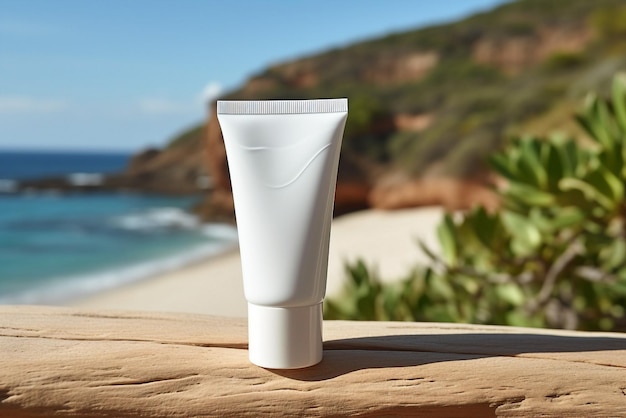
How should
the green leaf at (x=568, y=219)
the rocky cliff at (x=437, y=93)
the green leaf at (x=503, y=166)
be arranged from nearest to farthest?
1. the green leaf at (x=568, y=219)
2. the green leaf at (x=503, y=166)
3. the rocky cliff at (x=437, y=93)

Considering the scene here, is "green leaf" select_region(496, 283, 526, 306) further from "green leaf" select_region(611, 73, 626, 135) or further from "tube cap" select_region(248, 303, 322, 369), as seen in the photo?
"tube cap" select_region(248, 303, 322, 369)

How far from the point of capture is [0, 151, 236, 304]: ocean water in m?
7.10

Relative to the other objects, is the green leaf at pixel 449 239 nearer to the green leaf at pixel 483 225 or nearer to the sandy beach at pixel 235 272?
the green leaf at pixel 483 225

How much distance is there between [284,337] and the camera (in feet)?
2.07

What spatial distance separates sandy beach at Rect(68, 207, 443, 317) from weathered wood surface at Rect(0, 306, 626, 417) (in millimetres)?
3409

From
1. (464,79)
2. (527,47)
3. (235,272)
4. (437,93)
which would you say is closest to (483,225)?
(235,272)

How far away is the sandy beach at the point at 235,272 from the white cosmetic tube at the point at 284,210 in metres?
3.47

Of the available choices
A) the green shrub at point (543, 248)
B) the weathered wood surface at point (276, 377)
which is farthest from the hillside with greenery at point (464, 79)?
the weathered wood surface at point (276, 377)

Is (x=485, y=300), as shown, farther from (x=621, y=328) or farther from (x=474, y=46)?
(x=474, y=46)

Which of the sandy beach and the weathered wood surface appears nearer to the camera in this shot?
the weathered wood surface

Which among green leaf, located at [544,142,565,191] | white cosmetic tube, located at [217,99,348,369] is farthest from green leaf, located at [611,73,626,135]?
white cosmetic tube, located at [217,99,348,369]

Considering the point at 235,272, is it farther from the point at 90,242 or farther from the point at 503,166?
the point at 503,166

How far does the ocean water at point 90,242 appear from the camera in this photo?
7102 mm

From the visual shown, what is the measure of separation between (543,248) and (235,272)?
18.2 ft
